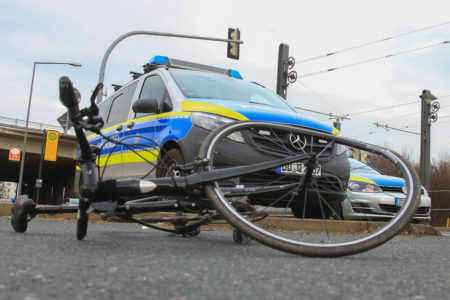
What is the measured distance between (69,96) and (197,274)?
4.21 feet

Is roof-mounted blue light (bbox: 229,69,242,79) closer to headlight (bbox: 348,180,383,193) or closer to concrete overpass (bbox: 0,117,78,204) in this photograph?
headlight (bbox: 348,180,383,193)

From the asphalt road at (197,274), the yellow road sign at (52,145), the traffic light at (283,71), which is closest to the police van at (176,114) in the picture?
the asphalt road at (197,274)

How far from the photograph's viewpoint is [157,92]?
228 inches

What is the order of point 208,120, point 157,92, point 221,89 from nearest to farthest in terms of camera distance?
point 208,120 → point 221,89 → point 157,92

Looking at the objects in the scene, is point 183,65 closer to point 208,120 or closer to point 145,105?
point 145,105

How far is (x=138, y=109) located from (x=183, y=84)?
24.4 inches

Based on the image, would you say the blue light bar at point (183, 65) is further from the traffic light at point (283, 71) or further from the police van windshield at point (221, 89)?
the traffic light at point (283, 71)

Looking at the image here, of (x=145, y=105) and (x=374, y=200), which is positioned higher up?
(x=145, y=105)

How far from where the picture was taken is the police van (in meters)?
4.57

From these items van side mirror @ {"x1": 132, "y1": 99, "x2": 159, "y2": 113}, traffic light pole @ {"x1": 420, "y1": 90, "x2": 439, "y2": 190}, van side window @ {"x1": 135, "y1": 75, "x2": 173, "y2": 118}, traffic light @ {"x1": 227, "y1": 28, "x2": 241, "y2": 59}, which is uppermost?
traffic light @ {"x1": 227, "y1": 28, "x2": 241, "y2": 59}

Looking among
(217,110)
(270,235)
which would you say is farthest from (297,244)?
(217,110)

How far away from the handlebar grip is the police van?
0.92 metres

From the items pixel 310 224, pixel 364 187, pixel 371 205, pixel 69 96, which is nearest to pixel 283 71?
pixel 364 187

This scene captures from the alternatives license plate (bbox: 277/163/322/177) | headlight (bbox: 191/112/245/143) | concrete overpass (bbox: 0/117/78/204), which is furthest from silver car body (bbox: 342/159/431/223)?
concrete overpass (bbox: 0/117/78/204)
